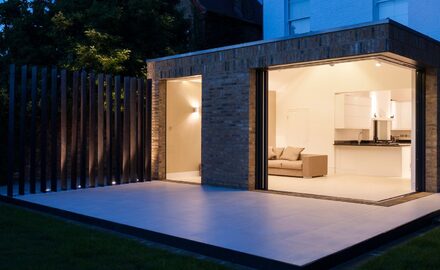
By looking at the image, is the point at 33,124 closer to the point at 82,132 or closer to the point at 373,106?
the point at 82,132

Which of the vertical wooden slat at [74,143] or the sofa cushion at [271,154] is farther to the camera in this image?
the sofa cushion at [271,154]

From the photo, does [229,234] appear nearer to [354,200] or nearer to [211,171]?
[354,200]

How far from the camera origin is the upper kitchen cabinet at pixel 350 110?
543 inches

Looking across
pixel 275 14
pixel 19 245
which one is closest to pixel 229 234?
pixel 19 245

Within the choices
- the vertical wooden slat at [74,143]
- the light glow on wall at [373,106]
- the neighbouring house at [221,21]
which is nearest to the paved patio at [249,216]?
the vertical wooden slat at [74,143]

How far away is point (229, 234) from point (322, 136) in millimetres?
9063

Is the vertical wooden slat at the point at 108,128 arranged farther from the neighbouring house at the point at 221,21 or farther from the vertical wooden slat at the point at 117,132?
the neighbouring house at the point at 221,21

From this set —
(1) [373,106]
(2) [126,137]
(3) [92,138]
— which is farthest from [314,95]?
(3) [92,138]

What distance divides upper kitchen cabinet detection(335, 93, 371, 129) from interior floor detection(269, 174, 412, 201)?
67.9 inches

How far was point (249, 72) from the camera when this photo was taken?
10.0 m

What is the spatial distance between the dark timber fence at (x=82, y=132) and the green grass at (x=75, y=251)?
2.97 metres

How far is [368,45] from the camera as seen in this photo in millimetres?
8305

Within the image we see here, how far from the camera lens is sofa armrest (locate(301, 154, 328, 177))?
12523 millimetres

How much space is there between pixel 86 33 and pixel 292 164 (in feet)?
22.4
